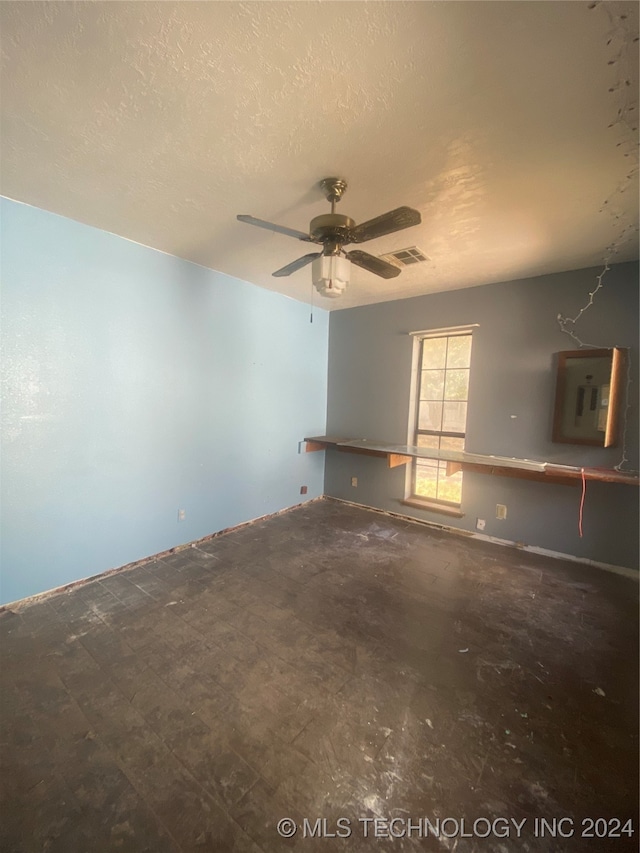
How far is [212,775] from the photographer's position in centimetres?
126

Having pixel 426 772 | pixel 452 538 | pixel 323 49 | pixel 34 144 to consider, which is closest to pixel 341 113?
pixel 323 49

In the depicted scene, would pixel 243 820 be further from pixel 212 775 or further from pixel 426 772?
pixel 426 772

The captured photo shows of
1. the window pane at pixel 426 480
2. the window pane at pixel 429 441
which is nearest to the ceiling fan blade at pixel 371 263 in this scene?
the window pane at pixel 429 441

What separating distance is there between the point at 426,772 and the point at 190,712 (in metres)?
1.06

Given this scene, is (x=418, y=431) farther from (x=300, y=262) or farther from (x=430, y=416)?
(x=300, y=262)

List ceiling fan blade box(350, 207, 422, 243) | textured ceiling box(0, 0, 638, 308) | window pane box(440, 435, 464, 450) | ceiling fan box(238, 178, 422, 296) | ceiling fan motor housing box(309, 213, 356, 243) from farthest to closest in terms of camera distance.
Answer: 1. window pane box(440, 435, 464, 450)
2. ceiling fan motor housing box(309, 213, 356, 243)
3. ceiling fan box(238, 178, 422, 296)
4. ceiling fan blade box(350, 207, 422, 243)
5. textured ceiling box(0, 0, 638, 308)

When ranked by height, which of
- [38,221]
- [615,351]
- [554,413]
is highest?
[38,221]

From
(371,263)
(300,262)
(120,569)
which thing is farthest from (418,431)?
(120,569)

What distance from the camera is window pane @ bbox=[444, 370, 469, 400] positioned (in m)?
3.72

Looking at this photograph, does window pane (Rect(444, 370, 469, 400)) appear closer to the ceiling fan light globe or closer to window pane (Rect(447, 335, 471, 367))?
window pane (Rect(447, 335, 471, 367))

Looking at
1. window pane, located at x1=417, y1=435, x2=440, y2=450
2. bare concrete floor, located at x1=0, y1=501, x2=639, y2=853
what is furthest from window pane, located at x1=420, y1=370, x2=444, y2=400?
bare concrete floor, located at x1=0, y1=501, x2=639, y2=853

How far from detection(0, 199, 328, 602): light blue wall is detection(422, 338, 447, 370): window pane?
1.82 metres

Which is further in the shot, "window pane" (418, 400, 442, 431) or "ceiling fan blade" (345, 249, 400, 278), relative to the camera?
"window pane" (418, 400, 442, 431)

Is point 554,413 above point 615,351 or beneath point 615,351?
→ beneath
